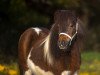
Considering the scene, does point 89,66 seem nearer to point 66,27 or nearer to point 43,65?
point 43,65

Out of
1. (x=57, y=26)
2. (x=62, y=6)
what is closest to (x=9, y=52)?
(x=62, y=6)

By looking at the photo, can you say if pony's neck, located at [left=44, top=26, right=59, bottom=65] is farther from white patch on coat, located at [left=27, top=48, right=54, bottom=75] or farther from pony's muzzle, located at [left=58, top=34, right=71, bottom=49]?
pony's muzzle, located at [left=58, top=34, right=71, bottom=49]

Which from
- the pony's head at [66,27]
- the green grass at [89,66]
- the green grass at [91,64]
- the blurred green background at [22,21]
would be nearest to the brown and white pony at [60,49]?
the pony's head at [66,27]

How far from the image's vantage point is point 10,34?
73.0ft

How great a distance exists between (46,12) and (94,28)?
11.1 m

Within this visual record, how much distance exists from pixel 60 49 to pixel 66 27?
53cm

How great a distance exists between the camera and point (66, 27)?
455 inches

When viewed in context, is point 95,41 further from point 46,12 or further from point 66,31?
point 66,31

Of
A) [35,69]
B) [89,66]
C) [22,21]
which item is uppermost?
[22,21]

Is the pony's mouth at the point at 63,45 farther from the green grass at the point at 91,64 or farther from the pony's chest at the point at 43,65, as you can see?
the green grass at the point at 91,64

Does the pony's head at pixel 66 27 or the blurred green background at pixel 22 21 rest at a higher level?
the blurred green background at pixel 22 21

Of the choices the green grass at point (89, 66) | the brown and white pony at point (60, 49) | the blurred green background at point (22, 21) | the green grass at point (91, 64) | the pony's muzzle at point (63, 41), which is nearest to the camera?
the pony's muzzle at point (63, 41)

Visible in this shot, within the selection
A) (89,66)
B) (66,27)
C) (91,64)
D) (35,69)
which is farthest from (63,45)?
(91,64)

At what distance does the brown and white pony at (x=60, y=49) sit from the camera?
11577 millimetres
